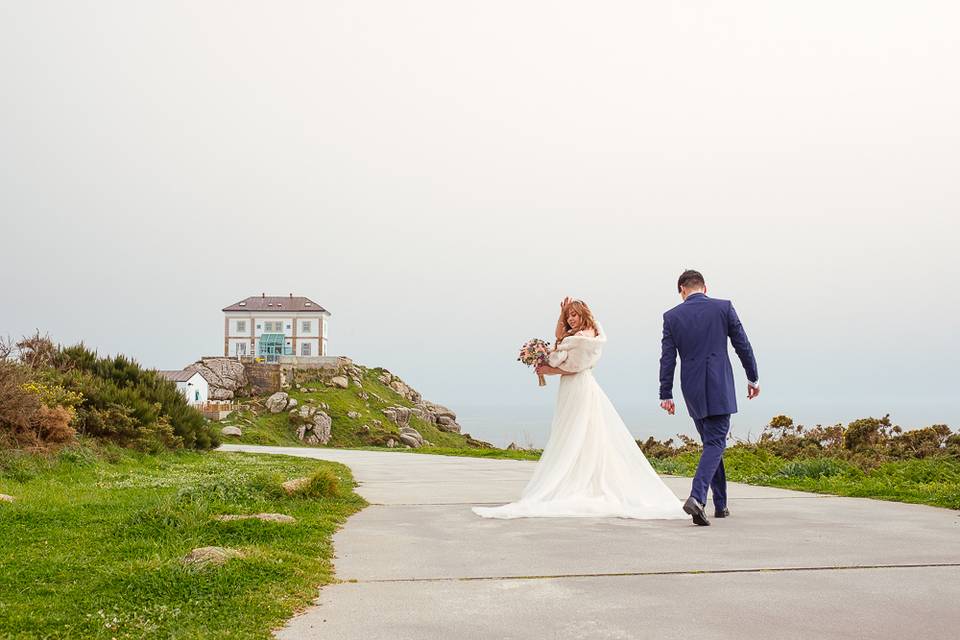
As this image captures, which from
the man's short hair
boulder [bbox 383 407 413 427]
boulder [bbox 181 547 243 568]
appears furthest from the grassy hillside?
boulder [bbox 181 547 243 568]

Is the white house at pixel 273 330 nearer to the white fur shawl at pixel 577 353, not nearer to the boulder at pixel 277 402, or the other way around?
the boulder at pixel 277 402

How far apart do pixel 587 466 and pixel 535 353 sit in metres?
1.50

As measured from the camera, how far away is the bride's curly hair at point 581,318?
31.8ft

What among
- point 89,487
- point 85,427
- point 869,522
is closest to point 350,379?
point 85,427

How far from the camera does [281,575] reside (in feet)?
16.7

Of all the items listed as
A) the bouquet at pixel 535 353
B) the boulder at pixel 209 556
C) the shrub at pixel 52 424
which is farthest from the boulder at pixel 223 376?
the boulder at pixel 209 556

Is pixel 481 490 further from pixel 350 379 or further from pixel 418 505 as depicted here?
pixel 350 379

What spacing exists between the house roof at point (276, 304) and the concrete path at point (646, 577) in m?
83.1

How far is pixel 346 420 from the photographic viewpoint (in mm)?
61938

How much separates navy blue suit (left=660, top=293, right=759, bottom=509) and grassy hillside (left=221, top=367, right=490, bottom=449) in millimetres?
41500

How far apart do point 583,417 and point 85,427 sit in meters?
13.2

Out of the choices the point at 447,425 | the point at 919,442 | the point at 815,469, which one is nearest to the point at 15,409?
the point at 815,469

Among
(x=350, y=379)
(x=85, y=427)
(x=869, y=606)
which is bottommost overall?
(x=869, y=606)

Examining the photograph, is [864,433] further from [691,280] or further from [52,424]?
[52,424]
